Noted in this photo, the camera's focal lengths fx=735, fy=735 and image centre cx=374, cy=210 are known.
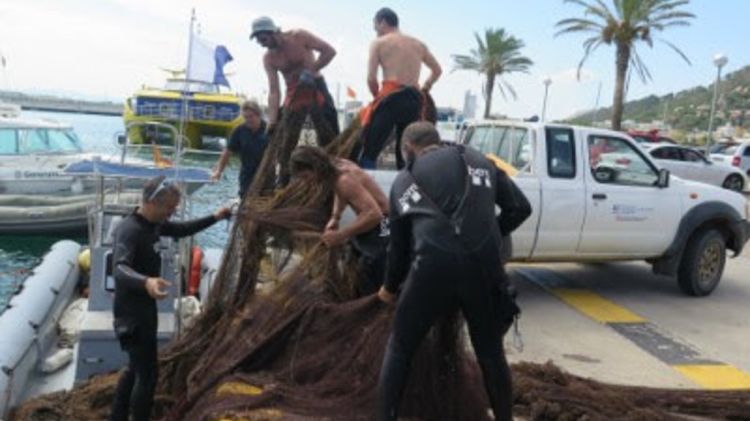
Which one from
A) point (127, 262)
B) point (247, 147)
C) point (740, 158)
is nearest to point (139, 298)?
point (127, 262)

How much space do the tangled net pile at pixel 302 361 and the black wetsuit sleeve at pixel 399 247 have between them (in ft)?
1.33

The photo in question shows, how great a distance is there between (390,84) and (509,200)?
301 centimetres

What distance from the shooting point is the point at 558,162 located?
27.1 feet

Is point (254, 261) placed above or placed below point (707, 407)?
above

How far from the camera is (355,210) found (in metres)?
5.44

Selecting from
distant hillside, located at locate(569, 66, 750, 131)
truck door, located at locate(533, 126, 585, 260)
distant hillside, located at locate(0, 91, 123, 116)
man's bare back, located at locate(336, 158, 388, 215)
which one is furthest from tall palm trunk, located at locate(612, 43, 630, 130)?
distant hillside, located at locate(0, 91, 123, 116)

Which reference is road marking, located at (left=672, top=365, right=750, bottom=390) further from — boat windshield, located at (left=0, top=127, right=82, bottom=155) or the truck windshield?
boat windshield, located at (left=0, top=127, right=82, bottom=155)

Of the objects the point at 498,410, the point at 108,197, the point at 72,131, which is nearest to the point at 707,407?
the point at 498,410

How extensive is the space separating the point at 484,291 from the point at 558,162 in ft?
15.3

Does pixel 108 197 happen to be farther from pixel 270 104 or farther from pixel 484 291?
pixel 484 291

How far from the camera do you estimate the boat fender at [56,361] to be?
22.6ft

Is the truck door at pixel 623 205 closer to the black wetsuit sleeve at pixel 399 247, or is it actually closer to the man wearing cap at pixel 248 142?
the man wearing cap at pixel 248 142

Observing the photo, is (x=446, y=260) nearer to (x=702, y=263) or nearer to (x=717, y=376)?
(x=717, y=376)

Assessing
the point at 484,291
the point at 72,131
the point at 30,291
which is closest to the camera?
the point at 484,291
